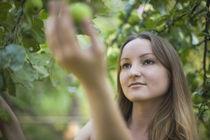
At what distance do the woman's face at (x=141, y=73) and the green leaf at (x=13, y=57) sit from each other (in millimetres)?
517

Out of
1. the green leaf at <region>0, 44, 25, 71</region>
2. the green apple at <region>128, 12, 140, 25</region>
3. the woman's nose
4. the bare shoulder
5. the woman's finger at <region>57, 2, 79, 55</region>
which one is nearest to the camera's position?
the woman's finger at <region>57, 2, 79, 55</region>

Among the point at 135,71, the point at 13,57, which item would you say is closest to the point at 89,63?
the point at 13,57

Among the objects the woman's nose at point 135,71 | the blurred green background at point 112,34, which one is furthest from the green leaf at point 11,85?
the woman's nose at point 135,71

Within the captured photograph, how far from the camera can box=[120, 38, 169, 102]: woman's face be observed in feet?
3.52

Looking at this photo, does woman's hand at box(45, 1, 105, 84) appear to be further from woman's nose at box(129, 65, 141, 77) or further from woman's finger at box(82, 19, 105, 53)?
woman's nose at box(129, 65, 141, 77)

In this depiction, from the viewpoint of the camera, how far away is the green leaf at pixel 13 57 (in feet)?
2.32

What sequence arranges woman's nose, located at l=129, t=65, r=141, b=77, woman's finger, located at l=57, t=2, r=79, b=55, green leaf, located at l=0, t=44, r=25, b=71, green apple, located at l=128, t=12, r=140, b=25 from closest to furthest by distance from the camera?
woman's finger, located at l=57, t=2, r=79, b=55
green leaf, located at l=0, t=44, r=25, b=71
woman's nose, located at l=129, t=65, r=141, b=77
green apple, located at l=128, t=12, r=140, b=25

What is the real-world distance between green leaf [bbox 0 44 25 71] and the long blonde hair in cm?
66

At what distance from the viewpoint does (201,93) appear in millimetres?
1294

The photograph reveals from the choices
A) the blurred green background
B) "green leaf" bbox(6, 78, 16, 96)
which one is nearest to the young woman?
the blurred green background

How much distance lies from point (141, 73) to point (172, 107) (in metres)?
0.25

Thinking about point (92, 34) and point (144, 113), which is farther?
point (144, 113)

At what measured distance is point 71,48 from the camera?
55 centimetres

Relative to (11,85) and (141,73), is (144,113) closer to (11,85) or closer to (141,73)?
(141,73)
